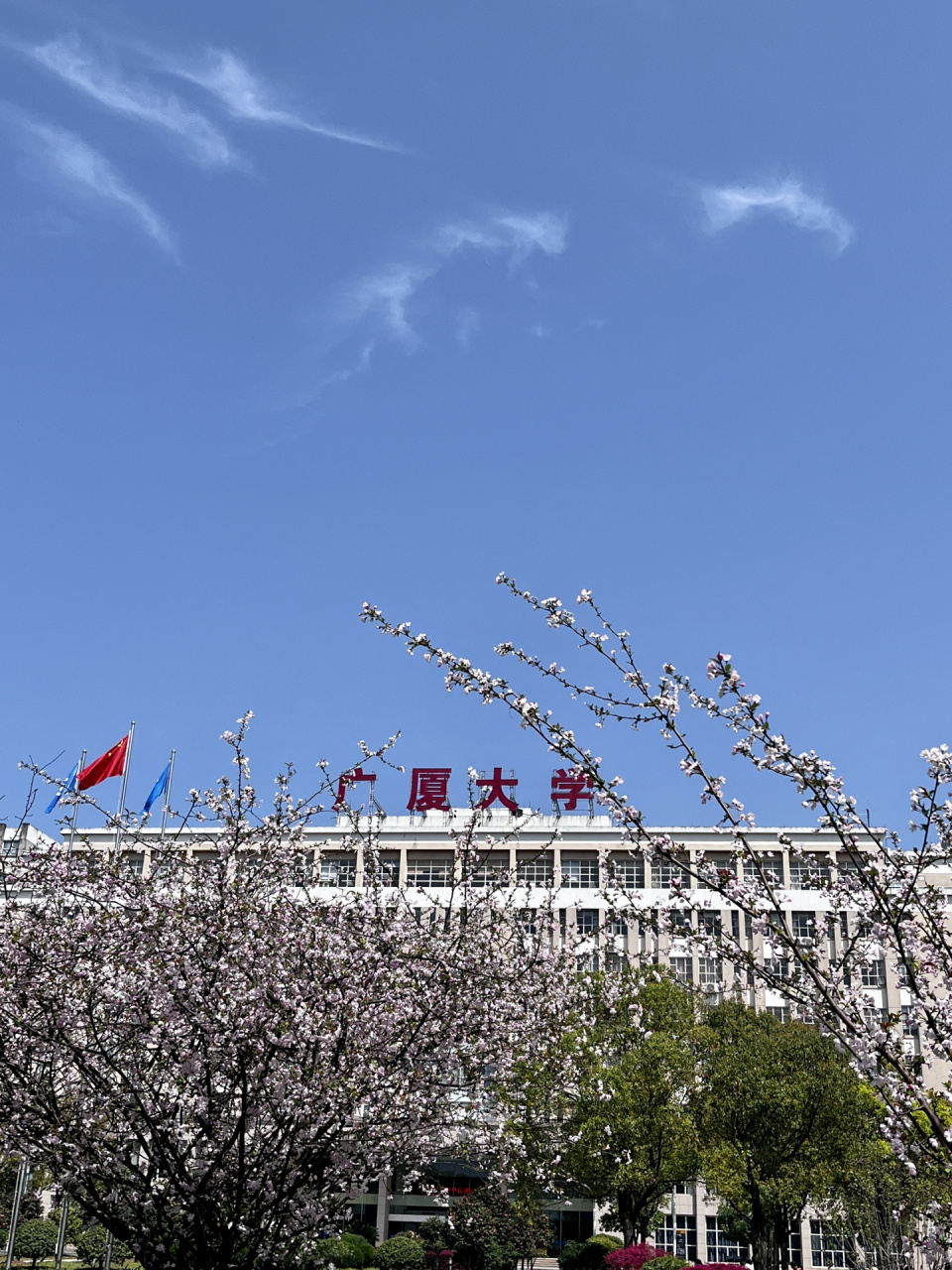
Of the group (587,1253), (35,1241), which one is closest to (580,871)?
(587,1253)

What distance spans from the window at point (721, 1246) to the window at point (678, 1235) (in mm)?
747

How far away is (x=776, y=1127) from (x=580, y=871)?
2887 centimetres

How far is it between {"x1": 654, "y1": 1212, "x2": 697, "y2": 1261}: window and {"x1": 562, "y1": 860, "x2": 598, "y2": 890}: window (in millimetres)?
17094

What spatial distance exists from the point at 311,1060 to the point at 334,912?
216cm

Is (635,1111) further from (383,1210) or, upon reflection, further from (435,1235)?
(383,1210)

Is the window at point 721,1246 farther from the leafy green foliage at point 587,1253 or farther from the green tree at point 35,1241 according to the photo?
the green tree at point 35,1241

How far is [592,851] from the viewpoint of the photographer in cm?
6131

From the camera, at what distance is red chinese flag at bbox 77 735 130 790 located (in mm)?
34312

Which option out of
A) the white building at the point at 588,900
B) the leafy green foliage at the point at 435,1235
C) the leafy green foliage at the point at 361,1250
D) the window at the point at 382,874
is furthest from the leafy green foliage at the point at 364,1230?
the window at the point at 382,874

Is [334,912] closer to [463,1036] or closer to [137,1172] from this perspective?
[463,1036]

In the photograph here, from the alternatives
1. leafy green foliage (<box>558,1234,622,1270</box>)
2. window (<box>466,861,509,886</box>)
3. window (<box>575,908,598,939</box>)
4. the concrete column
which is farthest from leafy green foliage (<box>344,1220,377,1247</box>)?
window (<box>466,861,509,886</box>)

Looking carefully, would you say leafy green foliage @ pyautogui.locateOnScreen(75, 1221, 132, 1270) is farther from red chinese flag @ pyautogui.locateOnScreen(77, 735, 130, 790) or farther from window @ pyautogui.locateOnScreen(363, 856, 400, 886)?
window @ pyautogui.locateOnScreen(363, 856, 400, 886)

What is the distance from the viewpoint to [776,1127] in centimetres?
3356

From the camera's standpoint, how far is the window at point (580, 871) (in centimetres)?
6188
